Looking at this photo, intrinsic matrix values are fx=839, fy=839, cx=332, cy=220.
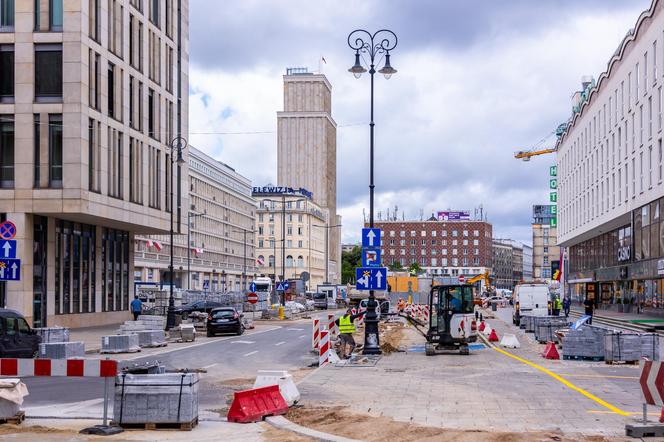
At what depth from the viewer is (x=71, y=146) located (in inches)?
1583

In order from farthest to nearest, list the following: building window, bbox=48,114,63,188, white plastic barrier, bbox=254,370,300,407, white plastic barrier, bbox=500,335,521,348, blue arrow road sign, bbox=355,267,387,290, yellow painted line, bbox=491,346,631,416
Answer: building window, bbox=48,114,63,188 < white plastic barrier, bbox=500,335,521,348 < blue arrow road sign, bbox=355,267,387,290 < white plastic barrier, bbox=254,370,300,407 < yellow painted line, bbox=491,346,631,416

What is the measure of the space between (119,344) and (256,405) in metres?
16.3

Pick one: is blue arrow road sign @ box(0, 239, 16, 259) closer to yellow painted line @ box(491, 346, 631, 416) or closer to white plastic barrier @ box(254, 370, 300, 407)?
white plastic barrier @ box(254, 370, 300, 407)

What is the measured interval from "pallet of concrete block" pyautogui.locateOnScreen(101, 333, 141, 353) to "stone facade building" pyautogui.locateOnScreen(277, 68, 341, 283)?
135 m

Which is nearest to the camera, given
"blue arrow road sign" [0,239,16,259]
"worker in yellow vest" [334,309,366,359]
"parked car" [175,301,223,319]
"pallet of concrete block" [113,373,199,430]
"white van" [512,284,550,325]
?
"pallet of concrete block" [113,373,199,430]

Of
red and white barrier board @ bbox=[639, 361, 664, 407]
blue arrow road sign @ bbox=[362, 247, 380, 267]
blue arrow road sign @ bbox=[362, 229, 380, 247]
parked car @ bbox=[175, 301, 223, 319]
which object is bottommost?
parked car @ bbox=[175, 301, 223, 319]

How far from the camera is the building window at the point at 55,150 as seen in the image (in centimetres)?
4034

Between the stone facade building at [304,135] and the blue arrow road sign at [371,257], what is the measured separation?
136501mm

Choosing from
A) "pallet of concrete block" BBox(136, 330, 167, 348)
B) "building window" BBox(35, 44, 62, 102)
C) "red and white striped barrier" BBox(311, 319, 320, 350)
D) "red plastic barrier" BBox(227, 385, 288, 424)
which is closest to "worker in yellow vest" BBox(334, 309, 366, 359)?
"red and white striped barrier" BBox(311, 319, 320, 350)

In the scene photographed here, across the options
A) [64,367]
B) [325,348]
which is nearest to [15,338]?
[325,348]

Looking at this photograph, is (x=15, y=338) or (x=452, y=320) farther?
(x=452, y=320)

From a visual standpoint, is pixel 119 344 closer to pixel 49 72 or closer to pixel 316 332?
pixel 316 332

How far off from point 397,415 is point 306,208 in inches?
5361

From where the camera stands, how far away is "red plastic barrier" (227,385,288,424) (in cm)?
1286
